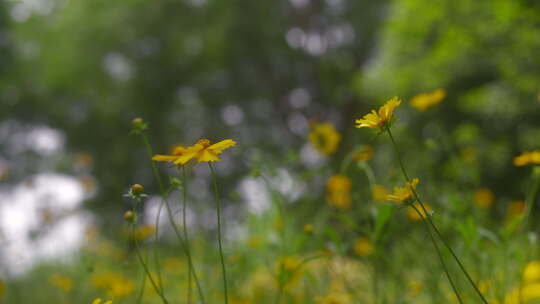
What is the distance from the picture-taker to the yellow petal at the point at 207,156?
0.65m

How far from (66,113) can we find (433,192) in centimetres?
909

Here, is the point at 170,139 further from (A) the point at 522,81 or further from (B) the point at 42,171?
(A) the point at 522,81

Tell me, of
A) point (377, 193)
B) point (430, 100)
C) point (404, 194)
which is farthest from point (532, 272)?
point (404, 194)

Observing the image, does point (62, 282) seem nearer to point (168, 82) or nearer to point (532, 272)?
point (532, 272)

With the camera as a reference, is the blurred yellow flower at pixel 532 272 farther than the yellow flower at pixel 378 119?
Yes

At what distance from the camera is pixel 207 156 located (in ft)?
2.16

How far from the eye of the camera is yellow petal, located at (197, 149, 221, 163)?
646mm

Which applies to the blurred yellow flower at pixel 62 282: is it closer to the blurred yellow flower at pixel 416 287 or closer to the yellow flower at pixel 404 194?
the blurred yellow flower at pixel 416 287

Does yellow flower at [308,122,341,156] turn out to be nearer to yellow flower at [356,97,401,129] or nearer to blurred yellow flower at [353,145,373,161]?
blurred yellow flower at [353,145,373,161]

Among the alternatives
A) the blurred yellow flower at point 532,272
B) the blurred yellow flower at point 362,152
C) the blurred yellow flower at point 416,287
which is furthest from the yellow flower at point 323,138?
the blurred yellow flower at point 532,272

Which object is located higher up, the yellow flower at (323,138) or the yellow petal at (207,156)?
the yellow flower at (323,138)

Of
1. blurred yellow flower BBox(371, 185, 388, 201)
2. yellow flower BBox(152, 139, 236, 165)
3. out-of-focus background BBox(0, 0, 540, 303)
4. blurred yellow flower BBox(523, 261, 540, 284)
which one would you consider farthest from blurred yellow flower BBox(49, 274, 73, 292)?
out-of-focus background BBox(0, 0, 540, 303)

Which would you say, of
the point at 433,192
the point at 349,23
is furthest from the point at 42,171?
the point at 433,192

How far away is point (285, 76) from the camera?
29.0ft
